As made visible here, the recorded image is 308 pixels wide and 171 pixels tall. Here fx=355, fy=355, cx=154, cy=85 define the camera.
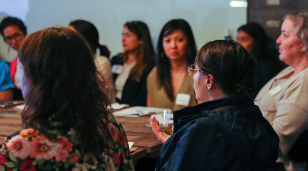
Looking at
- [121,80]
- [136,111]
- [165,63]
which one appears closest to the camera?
[136,111]

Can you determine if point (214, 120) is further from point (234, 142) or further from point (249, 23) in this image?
point (249, 23)

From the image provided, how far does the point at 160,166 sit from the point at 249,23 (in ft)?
9.40

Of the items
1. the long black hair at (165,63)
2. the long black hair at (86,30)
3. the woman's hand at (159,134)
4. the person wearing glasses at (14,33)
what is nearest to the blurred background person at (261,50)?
the long black hair at (165,63)

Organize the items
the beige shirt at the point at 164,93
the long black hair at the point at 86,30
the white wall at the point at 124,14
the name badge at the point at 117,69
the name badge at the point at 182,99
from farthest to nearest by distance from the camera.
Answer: the name badge at the point at 117,69 < the white wall at the point at 124,14 < the long black hair at the point at 86,30 < the beige shirt at the point at 164,93 < the name badge at the point at 182,99

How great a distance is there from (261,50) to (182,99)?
1.27 metres

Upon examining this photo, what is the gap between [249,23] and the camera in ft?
13.1

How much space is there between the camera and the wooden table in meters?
1.80

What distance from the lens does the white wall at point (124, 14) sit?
4.31 m

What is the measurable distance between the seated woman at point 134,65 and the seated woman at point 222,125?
2335 millimetres

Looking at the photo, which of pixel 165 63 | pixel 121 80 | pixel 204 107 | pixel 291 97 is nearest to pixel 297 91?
pixel 291 97

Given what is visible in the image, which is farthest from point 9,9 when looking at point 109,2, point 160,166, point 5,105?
point 160,166

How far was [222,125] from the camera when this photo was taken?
1.38 m

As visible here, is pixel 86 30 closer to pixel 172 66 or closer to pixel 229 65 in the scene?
pixel 172 66

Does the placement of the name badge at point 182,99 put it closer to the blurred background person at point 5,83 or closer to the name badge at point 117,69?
the name badge at point 117,69
